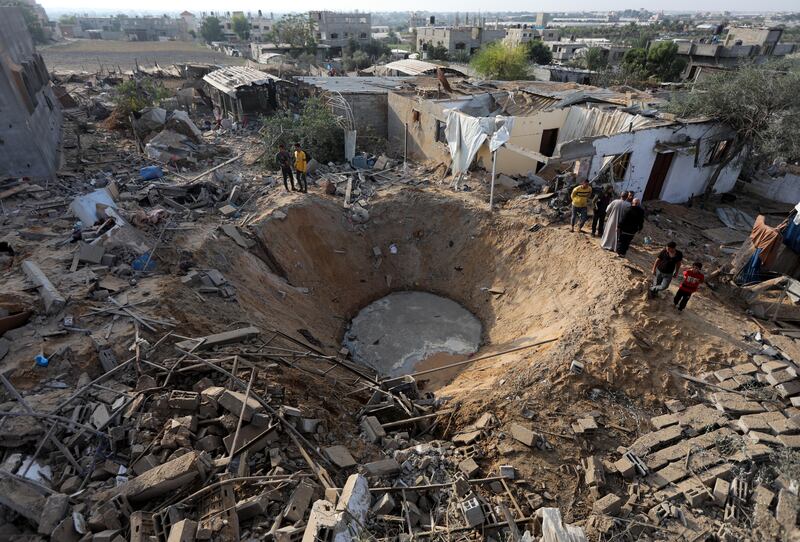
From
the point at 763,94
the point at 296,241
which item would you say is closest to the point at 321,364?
the point at 296,241

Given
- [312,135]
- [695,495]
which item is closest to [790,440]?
[695,495]

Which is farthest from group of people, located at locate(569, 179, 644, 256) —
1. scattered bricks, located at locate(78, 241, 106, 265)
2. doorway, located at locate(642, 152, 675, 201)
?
scattered bricks, located at locate(78, 241, 106, 265)

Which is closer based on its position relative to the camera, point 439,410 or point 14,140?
point 439,410

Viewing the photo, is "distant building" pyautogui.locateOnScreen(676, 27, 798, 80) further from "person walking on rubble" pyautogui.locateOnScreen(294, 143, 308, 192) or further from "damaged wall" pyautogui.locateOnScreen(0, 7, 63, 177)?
"damaged wall" pyautogui.locateOnScreen(0, 7, 63, 177)

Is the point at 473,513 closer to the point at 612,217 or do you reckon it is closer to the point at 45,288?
the point at 612,217

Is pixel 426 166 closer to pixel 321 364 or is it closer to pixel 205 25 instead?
pixel 321 364

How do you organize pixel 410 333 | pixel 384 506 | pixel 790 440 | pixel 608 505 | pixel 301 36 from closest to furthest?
pixel 384 506 → pixel 608 505 → pixel 790 440 → pixel 410 333 → pixel 301 36
